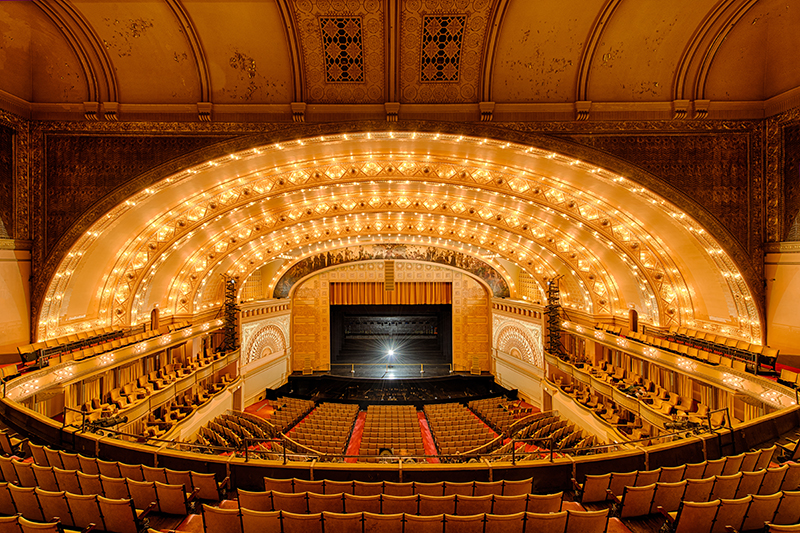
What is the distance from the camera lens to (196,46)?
8828 millimetres

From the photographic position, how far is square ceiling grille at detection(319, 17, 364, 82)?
8.49m

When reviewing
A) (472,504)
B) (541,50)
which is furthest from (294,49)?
(472,504)

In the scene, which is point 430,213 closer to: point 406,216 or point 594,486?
point 406,216

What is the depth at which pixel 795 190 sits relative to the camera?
9438 millimetres

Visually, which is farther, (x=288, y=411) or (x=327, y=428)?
(x=288, y=411)

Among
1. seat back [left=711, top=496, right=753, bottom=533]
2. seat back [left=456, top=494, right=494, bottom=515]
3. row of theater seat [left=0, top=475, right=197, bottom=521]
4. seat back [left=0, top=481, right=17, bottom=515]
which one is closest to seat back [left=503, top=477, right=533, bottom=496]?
seat back [left=456, top=494, right=494, bottom=515]

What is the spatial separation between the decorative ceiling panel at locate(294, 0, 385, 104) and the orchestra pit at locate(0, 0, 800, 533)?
0.18 feet

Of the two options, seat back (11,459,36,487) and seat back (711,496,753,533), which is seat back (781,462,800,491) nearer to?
seat back (711,496,753,533)

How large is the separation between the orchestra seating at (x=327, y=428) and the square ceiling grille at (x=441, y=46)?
12.4m

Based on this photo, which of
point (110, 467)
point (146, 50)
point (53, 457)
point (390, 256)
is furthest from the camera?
point (390, 256)

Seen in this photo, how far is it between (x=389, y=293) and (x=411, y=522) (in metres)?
23.5

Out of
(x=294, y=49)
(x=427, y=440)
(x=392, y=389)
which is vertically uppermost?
(x=294, y=49)

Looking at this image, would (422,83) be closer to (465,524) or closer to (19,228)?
(465,524)

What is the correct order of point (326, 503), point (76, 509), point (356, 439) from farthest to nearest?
point (356, 439) → point (326, 503) → point (76, 509)
